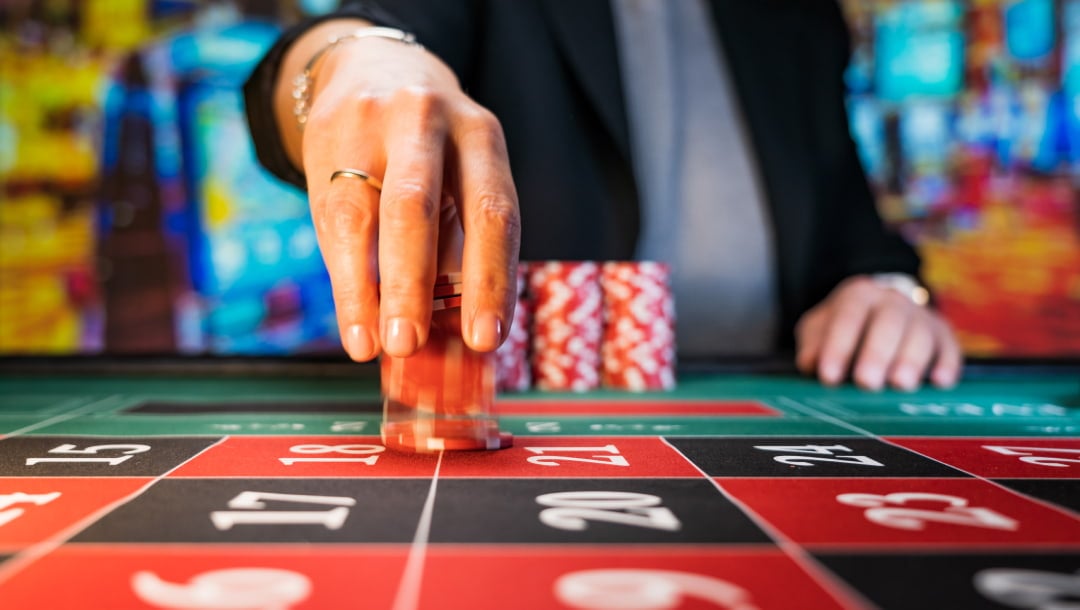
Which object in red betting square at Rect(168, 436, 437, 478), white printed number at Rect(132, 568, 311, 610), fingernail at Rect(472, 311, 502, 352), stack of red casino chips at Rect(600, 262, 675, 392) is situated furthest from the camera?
stack of red casino chips at Rect(600, 262, 675, 392)

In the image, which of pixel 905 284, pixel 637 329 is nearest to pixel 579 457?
pixel 637 329

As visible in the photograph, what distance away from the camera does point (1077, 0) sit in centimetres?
555

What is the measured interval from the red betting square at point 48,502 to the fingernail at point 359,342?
12.6 inches

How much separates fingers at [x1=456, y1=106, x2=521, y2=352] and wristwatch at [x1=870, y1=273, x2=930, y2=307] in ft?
5.36

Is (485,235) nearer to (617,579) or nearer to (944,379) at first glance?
(617,579)

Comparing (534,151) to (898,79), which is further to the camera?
(898,79)

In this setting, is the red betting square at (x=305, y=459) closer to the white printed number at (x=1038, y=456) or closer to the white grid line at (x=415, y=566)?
the white grid line at (x=415, y=566)

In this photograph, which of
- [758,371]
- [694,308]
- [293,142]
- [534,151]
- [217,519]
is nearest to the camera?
[217,519]

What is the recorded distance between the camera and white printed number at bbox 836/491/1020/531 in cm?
82

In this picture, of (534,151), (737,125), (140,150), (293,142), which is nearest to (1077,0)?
(737,125)

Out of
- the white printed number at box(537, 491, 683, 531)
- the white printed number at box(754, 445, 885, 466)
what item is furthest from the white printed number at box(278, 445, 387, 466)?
the white printed number at box(754, 445, 885, 466)

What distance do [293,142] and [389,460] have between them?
1.23 meters

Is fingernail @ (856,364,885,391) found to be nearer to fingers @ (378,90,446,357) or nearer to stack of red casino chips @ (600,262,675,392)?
stack of red casino chips @ (600,262,675,392)

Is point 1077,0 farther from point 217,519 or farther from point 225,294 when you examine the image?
point 217,519
